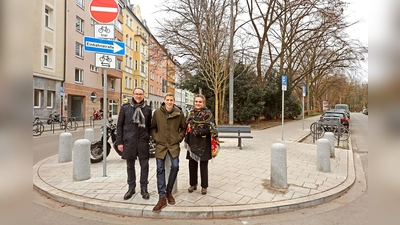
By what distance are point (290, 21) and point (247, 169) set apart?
810 inches

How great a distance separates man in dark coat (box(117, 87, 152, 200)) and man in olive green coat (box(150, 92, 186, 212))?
18 centimetres

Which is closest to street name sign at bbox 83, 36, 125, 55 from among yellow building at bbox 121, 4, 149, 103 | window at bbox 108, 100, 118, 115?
window at bbox 108, 100, 118, 115

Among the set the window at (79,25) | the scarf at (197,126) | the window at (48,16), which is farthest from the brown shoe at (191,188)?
the window at (79,25)

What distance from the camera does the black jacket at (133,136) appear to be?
3.97 m

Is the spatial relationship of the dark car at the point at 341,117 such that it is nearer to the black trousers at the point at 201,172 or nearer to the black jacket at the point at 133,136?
the black trousers at the point at 201,172

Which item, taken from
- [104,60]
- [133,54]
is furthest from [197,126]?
[133,54]

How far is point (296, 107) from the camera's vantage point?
2953 cm

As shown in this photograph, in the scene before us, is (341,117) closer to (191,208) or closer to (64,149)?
(191,208)

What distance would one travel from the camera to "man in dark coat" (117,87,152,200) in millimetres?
3971

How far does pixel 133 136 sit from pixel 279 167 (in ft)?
9.14

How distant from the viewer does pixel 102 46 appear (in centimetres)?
500
